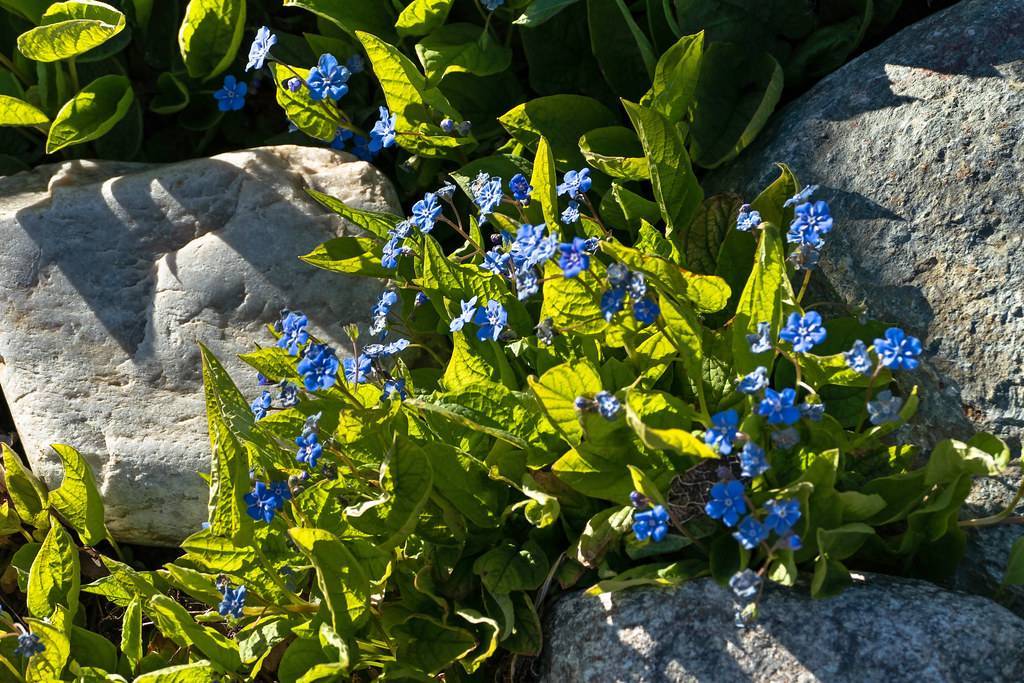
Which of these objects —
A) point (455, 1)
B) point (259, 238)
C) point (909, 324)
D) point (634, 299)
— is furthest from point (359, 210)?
point (909, 324)

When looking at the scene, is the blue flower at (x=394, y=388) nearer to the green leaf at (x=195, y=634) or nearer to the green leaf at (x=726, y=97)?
the green leaf at (x=195, y=634)

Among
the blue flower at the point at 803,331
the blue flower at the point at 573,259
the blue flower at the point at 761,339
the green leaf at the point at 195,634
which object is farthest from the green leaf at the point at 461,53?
the green leaf at the point at 195,634

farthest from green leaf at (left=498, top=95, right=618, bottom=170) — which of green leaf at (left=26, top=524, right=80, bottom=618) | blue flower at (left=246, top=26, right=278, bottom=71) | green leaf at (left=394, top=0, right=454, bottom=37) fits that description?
green leaf at (left=26, top=524, right=80, bottom=618)

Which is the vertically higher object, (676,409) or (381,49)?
(381,49)

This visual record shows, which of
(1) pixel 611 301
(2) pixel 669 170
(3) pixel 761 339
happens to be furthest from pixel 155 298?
(3) pixel 761 339

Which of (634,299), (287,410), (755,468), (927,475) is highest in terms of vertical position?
(634,299)

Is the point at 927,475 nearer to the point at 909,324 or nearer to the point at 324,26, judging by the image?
the point at 909,324

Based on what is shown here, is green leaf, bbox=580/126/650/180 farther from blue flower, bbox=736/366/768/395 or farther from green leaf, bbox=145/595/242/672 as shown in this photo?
green leaf, bbox=145/595/242/672
